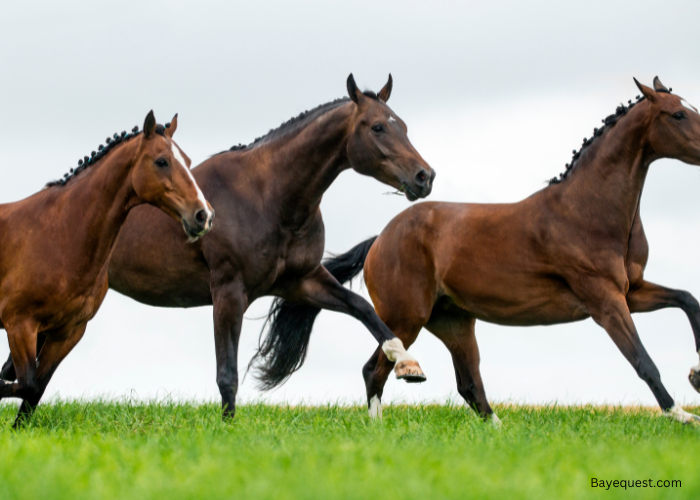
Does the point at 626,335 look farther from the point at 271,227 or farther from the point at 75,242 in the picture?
the point at 75,242

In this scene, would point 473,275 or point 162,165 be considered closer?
point 162,165

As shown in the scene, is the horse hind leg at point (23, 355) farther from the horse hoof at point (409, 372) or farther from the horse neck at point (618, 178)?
the horse neck at point (618, 178)

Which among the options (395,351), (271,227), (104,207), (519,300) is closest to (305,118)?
(271,227)

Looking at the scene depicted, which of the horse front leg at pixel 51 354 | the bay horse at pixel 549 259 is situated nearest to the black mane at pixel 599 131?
the bay horse at pixel 549 259

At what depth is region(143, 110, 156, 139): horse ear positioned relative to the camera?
20.4 ft

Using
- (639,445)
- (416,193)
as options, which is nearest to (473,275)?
(416,193)

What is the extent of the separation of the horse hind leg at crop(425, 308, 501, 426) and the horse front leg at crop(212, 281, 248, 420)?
2521mm

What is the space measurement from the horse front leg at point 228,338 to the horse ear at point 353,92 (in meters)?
1.84

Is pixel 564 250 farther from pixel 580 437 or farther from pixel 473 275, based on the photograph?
pixel 580 437

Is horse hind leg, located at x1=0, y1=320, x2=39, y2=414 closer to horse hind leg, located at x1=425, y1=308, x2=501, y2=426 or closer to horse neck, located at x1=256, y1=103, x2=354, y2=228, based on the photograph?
horse neck, located at x1=256, y1=103, x2=354, y2=228

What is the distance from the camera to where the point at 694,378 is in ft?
24.1

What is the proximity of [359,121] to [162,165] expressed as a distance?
1.69m

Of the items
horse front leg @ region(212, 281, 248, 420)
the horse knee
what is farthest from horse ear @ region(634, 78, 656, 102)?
horse front leg @ region(212, 281, 248, 420)

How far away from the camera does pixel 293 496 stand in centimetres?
358
